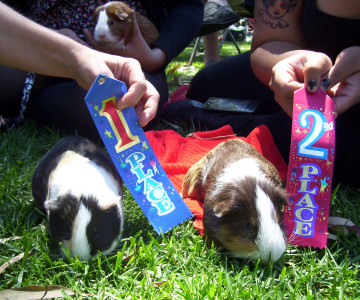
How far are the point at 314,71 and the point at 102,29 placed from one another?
251 centimetres

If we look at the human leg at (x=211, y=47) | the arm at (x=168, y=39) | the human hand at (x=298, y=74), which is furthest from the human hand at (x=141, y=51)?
the human leg at (x=211, y=47)

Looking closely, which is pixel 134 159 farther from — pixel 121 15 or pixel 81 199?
pixel 121 15

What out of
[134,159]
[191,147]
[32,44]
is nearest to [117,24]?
[191,147]

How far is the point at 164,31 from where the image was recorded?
3623 mm

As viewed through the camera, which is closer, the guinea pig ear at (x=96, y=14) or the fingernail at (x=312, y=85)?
the fingernail at (x=312, y=85)

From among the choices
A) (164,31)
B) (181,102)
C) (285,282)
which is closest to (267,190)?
(285,282)

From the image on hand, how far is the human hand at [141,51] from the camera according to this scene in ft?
11.2

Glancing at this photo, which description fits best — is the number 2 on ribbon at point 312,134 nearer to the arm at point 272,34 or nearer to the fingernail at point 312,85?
the fingernail at point 312,85

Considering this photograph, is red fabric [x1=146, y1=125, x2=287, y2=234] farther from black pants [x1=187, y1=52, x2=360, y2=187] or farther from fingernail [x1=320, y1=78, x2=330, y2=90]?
fingernail [x1=320, y1=78, x2=330, y2=90]

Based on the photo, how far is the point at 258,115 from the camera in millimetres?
3439

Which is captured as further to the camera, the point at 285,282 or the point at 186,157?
the point at 186,157

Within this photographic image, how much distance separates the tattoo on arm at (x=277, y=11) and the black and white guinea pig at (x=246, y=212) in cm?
134

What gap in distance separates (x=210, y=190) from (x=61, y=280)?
903 millimetres

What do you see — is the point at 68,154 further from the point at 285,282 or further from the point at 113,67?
the point at 285,282
